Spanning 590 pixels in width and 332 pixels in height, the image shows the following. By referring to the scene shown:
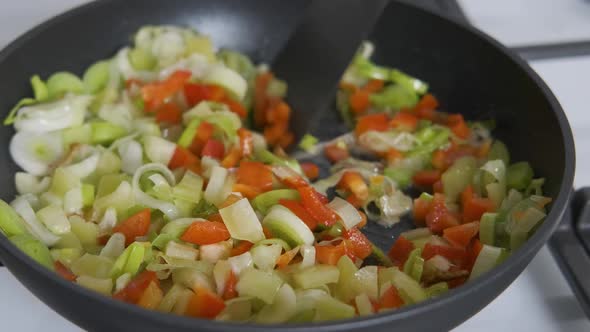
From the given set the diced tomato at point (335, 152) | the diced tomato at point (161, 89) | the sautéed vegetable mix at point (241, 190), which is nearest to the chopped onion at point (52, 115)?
the sautéed vegetable mix at point (241, 190)

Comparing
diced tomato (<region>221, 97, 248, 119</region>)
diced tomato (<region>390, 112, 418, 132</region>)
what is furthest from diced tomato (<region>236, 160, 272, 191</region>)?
diced tomato (<region>390, 112, 418, 132</region>)

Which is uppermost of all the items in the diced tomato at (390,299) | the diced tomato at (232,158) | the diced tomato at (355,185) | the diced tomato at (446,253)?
the diced tomato at (232,158)

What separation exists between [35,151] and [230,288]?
1.53 ft

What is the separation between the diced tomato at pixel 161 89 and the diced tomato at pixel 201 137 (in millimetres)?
123

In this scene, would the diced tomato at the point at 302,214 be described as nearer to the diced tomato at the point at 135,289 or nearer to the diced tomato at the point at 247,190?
the diced tomato at the point at 247,190

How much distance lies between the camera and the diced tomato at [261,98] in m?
1.48

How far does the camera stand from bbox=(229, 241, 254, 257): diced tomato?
3.57 feet

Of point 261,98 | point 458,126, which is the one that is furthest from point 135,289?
point 458,126

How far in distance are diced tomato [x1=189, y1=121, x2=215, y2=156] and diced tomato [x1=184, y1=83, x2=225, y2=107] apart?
0.33ft

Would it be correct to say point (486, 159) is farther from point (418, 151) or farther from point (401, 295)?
point (401, 295)

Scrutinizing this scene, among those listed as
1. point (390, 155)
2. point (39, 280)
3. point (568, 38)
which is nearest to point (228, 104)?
point (390, 155)

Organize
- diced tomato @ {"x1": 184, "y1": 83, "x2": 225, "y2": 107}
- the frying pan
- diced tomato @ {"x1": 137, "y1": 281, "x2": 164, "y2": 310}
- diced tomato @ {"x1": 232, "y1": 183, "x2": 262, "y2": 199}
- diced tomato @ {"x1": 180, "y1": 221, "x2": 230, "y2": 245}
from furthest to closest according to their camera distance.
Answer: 1. diced tomato @ {"x1": 184, "y1": 83, "x2": 225, "y2": 107}
2. diced tomato @ {"x1": 232, "y1": 183, "x2": 262, "y2": 199}
3. diced tomato @ {"x1": 180, "y1": 221, "x2": 230, "y2": 245}
4. diced tomato @ {"x1": 137, "y1": 281, "x2": 164, "y2": 310}
5. the frying pan

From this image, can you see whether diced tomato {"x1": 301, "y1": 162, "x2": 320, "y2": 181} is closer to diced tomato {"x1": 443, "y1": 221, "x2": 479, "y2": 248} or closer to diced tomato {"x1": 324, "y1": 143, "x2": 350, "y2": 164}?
diced tomato {"x1": 324, "y1": 143, "x2": 350, "y2": 164}

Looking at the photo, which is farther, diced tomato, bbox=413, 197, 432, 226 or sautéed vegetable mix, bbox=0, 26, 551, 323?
diced tomato, bbox=413, 197, 432, 226
